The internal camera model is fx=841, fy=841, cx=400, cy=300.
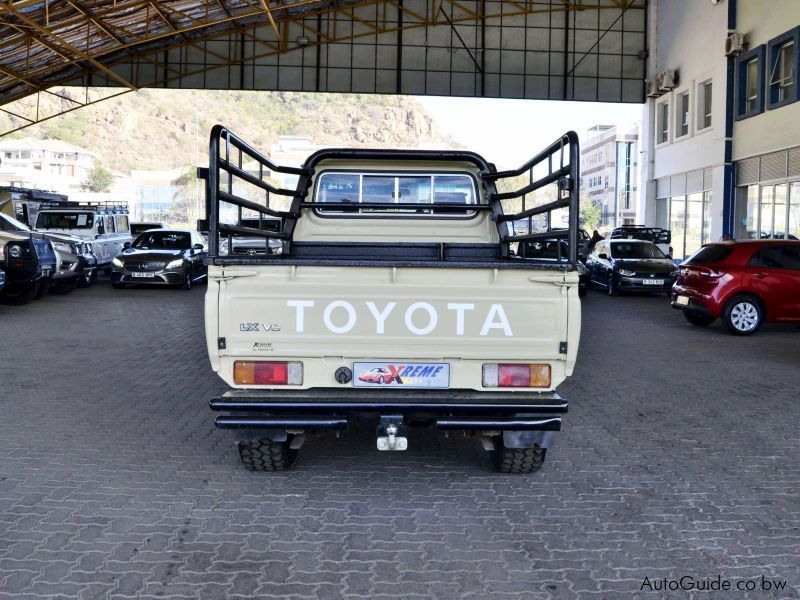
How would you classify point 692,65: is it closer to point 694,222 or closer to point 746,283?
point 694,222

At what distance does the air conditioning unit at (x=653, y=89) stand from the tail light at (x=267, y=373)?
96.7 feet

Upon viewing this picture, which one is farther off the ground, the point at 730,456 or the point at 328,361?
the point at 328,361

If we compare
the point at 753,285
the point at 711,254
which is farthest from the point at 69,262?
the point at 753,285

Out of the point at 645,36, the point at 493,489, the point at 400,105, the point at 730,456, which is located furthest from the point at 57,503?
the point at 400,105

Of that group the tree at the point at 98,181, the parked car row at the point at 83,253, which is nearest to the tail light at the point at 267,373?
the parked car row at the point at 83,253

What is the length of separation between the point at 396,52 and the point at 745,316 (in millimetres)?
20112

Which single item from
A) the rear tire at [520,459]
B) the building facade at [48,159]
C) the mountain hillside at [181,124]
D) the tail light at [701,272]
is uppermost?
the mountain hillside at [181,124]

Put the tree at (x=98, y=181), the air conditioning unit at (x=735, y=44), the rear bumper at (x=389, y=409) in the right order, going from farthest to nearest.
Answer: the tree at (x=98, y=181)
the air conditioning unit at (x=735, y=44)
the rear bumper at (x=389, y=409)

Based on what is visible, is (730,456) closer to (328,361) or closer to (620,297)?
(328,361)

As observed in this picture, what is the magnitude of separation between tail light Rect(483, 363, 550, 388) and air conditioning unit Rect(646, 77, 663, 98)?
2899 centimetres

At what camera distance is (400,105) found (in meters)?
150

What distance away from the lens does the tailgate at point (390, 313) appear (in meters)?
4.80

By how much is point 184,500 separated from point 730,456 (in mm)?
3839

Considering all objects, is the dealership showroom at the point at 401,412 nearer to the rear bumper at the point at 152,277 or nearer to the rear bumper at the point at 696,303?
the rear bumper at the point at 696,303
